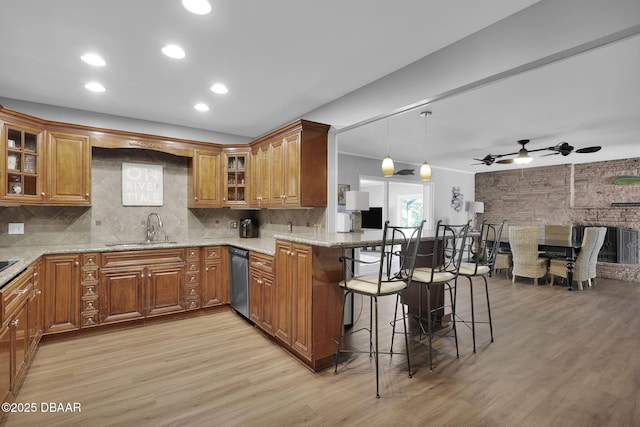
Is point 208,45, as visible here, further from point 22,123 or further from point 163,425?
point 163,425

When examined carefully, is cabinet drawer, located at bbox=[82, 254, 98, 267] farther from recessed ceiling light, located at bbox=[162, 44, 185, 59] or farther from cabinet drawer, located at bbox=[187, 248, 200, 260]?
recessed ceiling light, located at bbox=[162, 44, 185, 59]

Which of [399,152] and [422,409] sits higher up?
[399,152]

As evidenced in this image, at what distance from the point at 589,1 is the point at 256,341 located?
3.51m

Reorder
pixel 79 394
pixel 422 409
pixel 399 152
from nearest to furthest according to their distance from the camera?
pixel 422 409, pixel 79 394, pixel 399 152

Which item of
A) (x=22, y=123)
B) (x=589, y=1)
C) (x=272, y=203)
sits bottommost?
(x=272, y=203)

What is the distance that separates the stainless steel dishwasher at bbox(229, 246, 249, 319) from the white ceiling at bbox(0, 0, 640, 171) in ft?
5.74

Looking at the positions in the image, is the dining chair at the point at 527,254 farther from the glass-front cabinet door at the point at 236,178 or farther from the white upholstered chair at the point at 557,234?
the glass-front cabinet door at the point at 236,178

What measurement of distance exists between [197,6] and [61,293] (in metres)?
3.01

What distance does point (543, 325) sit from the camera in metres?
3.59

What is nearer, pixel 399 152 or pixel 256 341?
pixel 256 341

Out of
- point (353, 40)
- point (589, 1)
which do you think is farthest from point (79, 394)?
point (589, 1)

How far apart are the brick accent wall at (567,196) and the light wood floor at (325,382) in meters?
4.29

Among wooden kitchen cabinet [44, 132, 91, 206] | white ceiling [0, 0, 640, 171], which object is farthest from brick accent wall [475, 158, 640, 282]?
wooden kitchen cabinet [44, 132, 91, 206]

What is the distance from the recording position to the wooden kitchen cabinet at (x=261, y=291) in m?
3.07
